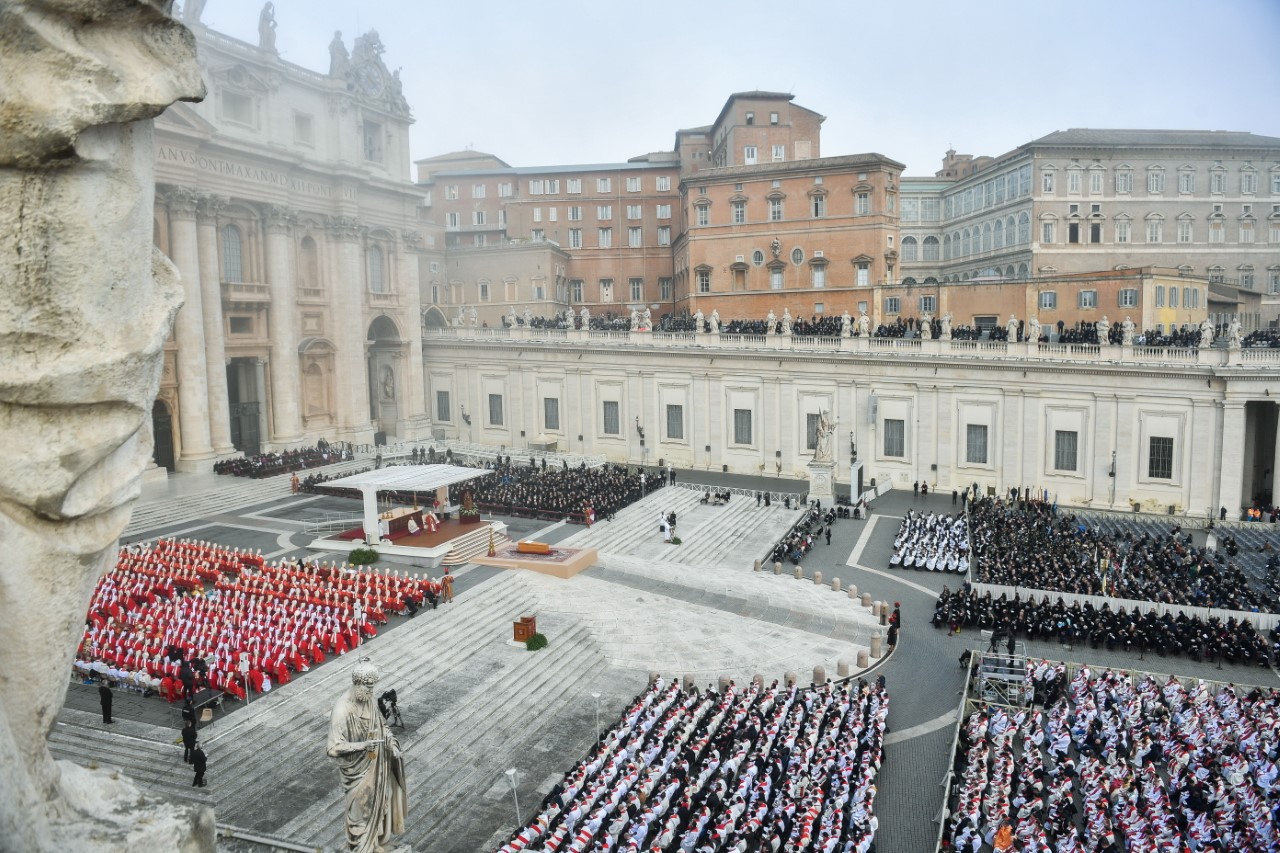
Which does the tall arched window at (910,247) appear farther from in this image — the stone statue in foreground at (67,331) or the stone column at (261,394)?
the stone statue in foreground at (67,331)

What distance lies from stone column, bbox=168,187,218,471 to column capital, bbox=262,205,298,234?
5192 mm

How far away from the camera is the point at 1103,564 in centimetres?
3225

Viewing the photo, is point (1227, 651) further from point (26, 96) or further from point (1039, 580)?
point (26, 96)

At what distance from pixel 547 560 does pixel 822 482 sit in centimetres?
1651

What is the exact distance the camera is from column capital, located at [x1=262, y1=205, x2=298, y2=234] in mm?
51156

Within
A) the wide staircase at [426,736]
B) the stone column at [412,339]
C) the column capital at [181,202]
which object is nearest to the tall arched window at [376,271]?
the stone column at [412,339]

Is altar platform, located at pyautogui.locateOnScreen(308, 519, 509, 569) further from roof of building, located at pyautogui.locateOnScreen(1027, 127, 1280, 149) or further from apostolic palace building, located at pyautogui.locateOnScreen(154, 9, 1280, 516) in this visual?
roof of building, located at pyautogui.locateOnScreen(1027, 127, 1280, 149)

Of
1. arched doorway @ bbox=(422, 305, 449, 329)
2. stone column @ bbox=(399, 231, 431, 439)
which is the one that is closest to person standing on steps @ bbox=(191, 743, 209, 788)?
stone column @ bbox=(399, 231, 431, 439)

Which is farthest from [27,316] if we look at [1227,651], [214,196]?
[214,196]

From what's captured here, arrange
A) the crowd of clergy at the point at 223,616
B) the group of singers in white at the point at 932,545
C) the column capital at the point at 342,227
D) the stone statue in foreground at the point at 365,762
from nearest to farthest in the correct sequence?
the stone statue in foreground at the point at 365,762 → the crowd of clergy at the point at 223,616 → the group of singers in white at the point at 932,545 → the column capital at the point at 342,227

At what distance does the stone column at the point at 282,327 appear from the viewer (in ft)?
170

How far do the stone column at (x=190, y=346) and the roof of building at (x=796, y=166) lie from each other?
3196cm

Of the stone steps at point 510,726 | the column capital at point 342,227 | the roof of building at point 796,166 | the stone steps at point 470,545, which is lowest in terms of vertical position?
the stone steps at point 510,726

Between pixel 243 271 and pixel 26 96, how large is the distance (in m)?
51.3
